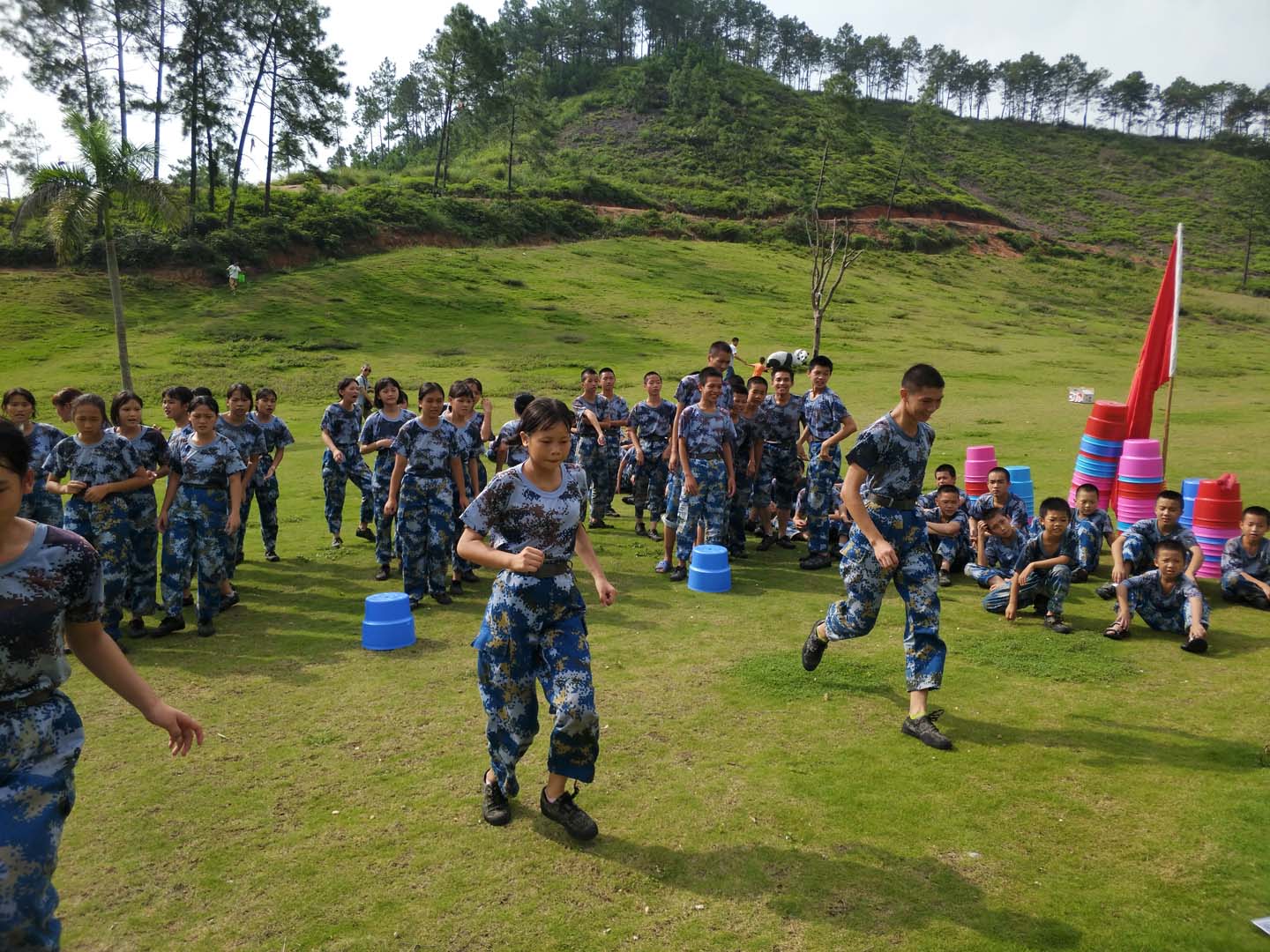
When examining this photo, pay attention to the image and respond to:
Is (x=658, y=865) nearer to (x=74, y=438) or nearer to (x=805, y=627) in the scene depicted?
(x=805, y=627)

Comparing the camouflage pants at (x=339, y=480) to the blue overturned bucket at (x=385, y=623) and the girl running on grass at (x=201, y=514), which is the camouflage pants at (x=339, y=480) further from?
the blue overturned bucket at (x=385, y=623)

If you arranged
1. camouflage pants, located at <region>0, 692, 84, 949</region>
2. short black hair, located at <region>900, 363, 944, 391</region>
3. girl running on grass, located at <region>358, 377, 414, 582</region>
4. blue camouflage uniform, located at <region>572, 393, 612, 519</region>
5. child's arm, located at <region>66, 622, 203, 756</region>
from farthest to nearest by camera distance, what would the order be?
blue camouflage uniform, located at <region>572, 393, 612, 519</region>, girl running on grass, located at <region>358, 377, 414, 582</region>, short black hair, located at <region>900, 363, 944, 391</region>, child's arm, located at <region>66, 622, 203, 756</region>, camouflage pants, located at <region>0, 692, 84, 949</region>

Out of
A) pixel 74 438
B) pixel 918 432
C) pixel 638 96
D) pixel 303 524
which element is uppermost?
pixel 638 96

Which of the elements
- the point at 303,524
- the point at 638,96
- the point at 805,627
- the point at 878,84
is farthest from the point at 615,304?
the point at 878,84

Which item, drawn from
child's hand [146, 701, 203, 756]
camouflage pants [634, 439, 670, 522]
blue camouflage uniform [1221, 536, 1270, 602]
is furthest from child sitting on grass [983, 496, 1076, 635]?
child's hand [146, 701, 203, 756]

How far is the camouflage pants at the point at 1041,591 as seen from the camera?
7.21 m

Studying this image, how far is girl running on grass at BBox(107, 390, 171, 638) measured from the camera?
6957 millimetres

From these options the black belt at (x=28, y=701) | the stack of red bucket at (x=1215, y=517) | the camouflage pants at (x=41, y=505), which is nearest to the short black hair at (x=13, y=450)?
the black belt at (x=28, y=701)

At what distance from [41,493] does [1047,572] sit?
8447 millimetres

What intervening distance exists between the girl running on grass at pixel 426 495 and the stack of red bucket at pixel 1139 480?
22.7 ft

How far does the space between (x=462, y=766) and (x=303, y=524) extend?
7.58m

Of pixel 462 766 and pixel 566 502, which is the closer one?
pixel 566 502

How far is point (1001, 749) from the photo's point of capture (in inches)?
195

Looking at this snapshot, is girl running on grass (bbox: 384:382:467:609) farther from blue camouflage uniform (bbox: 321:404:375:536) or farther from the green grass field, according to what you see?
blue camouflage uniform (bbox: 321:404:375:536)
